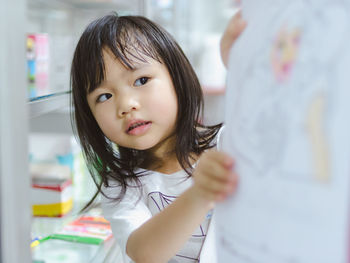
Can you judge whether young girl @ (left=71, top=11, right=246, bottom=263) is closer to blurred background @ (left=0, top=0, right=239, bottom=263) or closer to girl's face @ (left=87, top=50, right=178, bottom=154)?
girl's face @ (left=87, top=50, right=178, bottom=154)

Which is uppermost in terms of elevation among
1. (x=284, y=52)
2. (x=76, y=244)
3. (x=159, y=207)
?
(x=284, y=52)

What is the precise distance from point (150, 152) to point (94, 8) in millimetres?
1000

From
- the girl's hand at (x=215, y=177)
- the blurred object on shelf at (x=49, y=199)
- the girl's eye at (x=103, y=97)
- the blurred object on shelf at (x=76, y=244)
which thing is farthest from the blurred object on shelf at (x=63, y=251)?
the girl's hand at (x=215, y=177)

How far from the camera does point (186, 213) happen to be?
1.79ft

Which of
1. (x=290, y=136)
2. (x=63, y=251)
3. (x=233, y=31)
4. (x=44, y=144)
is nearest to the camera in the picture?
(x=290, y=136)

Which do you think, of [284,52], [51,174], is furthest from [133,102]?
[51,174]

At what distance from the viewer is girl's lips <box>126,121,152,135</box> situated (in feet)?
2.50

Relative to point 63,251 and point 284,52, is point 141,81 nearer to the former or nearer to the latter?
point 284,52

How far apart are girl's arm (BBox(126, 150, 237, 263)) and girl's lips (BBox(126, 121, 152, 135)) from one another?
0.61 feet

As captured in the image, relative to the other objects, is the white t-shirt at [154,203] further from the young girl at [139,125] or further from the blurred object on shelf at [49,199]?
the blurred object on shelf at [49,199]

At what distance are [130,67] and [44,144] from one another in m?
1.00

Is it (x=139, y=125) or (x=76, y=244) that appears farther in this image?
(x=76, y=244)

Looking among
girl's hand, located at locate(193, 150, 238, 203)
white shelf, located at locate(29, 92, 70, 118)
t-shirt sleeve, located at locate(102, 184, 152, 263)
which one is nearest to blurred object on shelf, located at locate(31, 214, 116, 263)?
t-shirt sleeve, located at locate(102, 184, 152, 263)

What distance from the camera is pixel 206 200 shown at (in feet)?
1.63
